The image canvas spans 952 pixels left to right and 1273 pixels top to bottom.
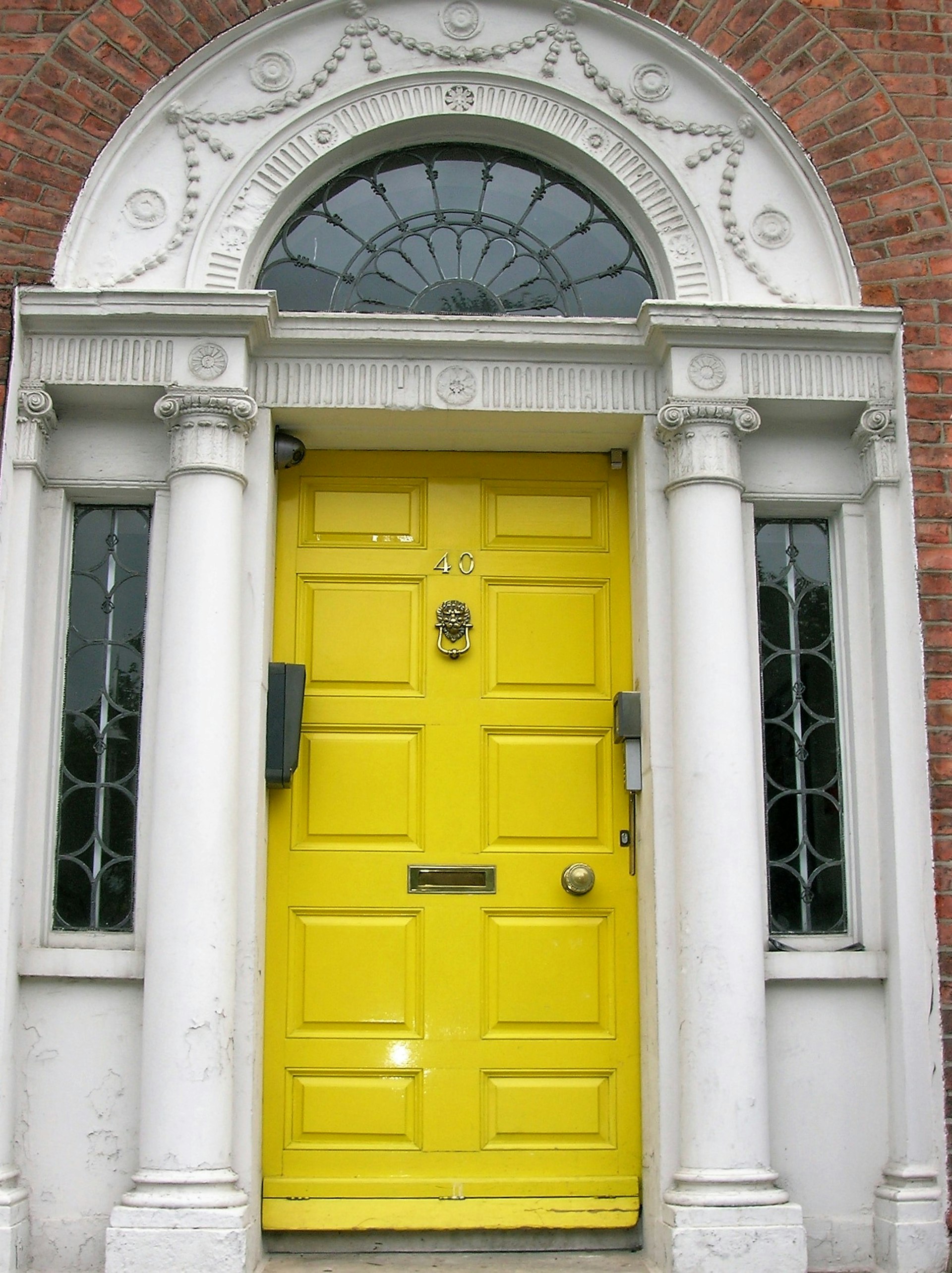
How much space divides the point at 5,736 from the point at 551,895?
2008 millimetres

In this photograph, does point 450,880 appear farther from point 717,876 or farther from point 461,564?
point 461,564

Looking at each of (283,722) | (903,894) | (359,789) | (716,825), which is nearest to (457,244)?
(283,722)

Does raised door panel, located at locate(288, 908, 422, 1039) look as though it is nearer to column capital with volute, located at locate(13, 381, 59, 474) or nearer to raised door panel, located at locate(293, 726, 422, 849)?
raised door panel, located at locate(293, 726, 422, 849)

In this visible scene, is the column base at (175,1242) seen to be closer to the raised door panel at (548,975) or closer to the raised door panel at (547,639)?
the raised door panel at (548,975)

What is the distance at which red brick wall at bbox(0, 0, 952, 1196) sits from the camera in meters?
4.80

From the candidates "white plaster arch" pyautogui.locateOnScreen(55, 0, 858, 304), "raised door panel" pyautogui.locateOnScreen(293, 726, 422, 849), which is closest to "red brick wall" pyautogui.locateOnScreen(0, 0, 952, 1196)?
"white plaster arch" pyautogui.locateOnScreen(55, 0, 858, 304)

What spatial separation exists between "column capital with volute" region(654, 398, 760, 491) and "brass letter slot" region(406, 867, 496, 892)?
5.15 feet

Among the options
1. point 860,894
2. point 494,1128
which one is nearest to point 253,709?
point 494,1128

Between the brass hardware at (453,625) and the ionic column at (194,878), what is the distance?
0.80 meters

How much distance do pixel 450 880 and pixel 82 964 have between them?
131 centimetres

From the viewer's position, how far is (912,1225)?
4.36 metres

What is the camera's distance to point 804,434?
507 cm

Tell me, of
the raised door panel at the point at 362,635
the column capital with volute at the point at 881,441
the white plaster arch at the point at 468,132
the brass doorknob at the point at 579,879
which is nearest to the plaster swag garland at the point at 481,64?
the white plaster arch at the point at 468,132

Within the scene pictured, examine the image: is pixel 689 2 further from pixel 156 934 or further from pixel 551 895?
pixel 156 934
